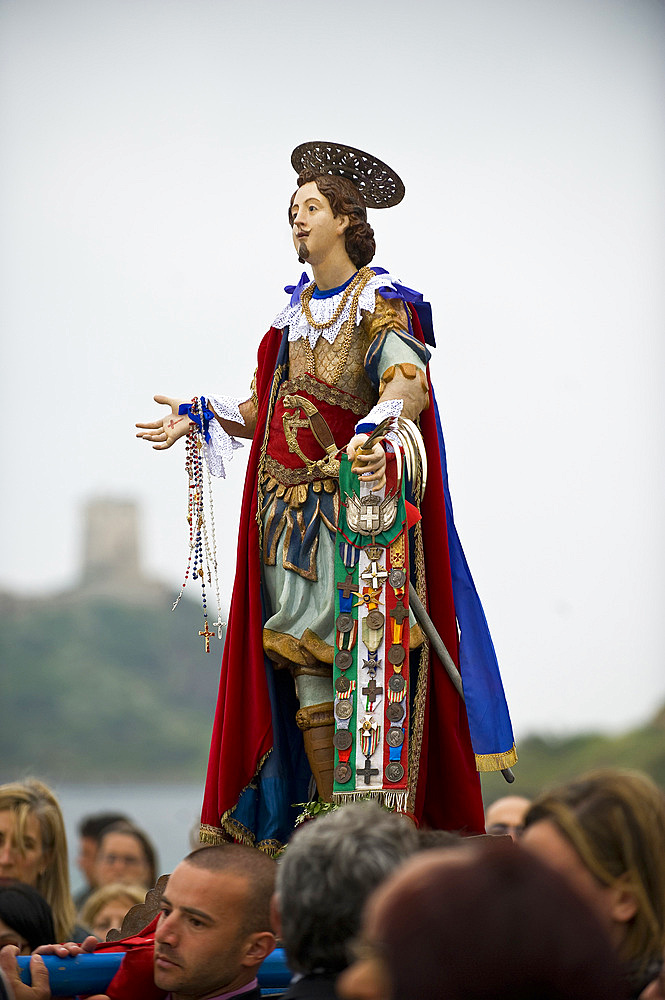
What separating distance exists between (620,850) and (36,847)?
268 centimetres

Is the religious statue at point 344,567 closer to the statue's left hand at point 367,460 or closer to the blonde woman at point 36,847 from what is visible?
the statue's left hand at point 367,460

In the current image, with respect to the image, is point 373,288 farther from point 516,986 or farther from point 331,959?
point 516,986

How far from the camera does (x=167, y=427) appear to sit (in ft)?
13.6

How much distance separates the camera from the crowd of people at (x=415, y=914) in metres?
1.40

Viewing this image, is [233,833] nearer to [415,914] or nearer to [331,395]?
[331,395]

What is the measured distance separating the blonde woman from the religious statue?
70 centimetres

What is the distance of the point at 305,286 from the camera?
13.8 feet

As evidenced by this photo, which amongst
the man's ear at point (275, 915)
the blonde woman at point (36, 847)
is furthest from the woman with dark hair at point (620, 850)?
the blonde woman at point (36, 847)

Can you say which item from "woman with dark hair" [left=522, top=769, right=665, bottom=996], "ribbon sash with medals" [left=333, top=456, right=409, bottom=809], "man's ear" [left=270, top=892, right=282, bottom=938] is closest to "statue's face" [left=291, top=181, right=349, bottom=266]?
"ribbon sash with medals" [left=333, top=456, right=409, bottom=809]

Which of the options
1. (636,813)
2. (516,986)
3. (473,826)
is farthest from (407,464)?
(516,986)

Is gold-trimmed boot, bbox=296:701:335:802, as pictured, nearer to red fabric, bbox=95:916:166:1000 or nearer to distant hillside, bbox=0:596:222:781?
red fabric, bbox=95:916:166:1000

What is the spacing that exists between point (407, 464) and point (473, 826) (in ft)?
3.53

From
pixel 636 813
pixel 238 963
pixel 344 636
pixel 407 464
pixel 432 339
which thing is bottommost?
pixel 238 963

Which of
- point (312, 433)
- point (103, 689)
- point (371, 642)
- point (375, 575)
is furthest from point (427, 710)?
point (103, 689)
